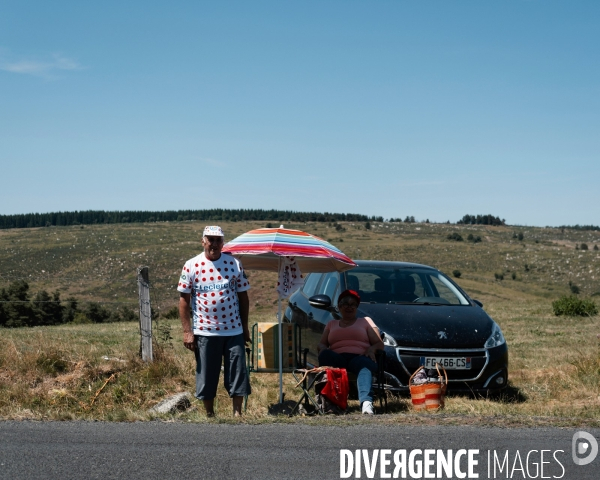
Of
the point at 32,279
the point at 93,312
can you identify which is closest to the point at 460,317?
the point at 93,312

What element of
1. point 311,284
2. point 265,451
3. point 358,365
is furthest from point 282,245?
point 265,451

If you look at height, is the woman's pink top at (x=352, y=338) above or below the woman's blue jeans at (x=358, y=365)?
above

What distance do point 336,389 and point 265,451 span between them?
7.36 ft

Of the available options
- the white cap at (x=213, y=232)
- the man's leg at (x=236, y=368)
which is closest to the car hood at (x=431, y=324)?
the man's leg at (x=236, y=368)

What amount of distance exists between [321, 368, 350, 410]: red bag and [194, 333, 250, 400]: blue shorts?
0.83m

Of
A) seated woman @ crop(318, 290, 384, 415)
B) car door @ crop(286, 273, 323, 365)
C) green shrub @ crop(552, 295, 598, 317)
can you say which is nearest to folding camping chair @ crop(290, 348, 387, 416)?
seated woman @ crop(318, 290, 384, 415)

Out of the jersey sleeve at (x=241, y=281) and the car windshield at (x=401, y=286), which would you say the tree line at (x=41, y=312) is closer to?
the car windshield at (x=401, y=286)

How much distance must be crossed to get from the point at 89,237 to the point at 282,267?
87609 millimetres

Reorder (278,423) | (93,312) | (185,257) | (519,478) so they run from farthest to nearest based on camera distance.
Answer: (185,257) → (93,312) → (278,423) → (519,478)

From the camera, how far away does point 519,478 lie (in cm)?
473

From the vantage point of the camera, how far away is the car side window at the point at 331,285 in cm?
964

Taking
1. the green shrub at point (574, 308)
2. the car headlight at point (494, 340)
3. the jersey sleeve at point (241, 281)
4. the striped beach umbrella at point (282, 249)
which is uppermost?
the striped beach umbrella at point (282, 249)

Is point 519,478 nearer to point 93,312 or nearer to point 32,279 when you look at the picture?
point 93,312

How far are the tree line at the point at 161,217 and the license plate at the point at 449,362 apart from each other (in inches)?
4168
